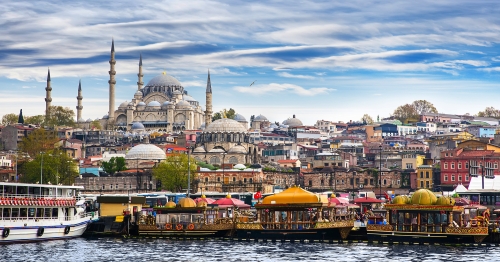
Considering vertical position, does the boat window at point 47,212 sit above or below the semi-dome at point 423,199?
below

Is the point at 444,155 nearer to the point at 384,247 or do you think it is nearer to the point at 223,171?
the point at 223,171

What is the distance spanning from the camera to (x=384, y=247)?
44.4 meters

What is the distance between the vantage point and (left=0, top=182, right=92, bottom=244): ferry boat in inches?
1871

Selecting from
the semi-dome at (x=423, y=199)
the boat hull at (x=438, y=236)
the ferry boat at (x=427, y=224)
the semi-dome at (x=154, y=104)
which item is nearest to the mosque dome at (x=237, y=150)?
the semi-dome at (x=154, y=104)

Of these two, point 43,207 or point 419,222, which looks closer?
point 419,222

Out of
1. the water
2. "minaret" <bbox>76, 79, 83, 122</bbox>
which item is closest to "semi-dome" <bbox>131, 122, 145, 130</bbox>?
"minaret" <bbox>76, 79, 83, 122</bbox>

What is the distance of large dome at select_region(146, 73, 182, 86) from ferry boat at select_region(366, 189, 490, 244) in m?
124

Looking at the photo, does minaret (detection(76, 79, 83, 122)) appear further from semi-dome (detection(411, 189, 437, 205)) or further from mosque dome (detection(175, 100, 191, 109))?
semi-dome (detection(411, 189, 437, 205))

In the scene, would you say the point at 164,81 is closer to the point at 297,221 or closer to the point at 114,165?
the point at 114,165

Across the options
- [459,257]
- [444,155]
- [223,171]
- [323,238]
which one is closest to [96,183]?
[223,171]

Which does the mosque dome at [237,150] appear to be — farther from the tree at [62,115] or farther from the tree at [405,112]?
the tree at [405,112]

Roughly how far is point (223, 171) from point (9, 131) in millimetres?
48583

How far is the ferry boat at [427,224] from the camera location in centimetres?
4403

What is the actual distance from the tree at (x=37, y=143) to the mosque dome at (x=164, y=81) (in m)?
38.1
